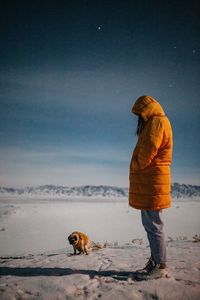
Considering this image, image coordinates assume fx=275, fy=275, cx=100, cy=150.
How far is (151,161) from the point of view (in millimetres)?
3139

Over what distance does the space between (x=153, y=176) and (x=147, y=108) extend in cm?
79

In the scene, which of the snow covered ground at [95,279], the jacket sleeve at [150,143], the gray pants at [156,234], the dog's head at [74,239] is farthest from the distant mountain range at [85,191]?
the jacket sleeve at [150,143]

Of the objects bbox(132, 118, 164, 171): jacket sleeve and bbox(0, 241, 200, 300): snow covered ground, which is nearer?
bbox(0, 241, 200, 300): snow covered ground

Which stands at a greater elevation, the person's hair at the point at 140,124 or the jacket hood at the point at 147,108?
the jacket hood at the point at 147,108

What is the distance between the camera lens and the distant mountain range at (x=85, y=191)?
223ft

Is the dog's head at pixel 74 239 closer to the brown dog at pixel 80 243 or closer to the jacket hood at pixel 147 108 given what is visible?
the brown dog at pixel 80 243

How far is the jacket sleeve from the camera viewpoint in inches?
118

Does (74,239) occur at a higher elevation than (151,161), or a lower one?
lower

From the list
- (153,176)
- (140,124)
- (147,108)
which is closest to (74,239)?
(153,176)

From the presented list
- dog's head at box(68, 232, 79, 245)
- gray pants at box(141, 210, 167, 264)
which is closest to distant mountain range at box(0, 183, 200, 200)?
dog's head at box(68, 232, 79, 245)

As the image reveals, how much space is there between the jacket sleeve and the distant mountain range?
64.0 meters

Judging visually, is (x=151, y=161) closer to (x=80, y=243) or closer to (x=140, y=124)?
(x=140, y=124)

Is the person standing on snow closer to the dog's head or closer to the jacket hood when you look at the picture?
the jacket hood

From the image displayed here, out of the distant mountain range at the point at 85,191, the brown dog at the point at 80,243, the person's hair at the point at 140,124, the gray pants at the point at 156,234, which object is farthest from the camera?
the distant mountain range at the point at 85,191
